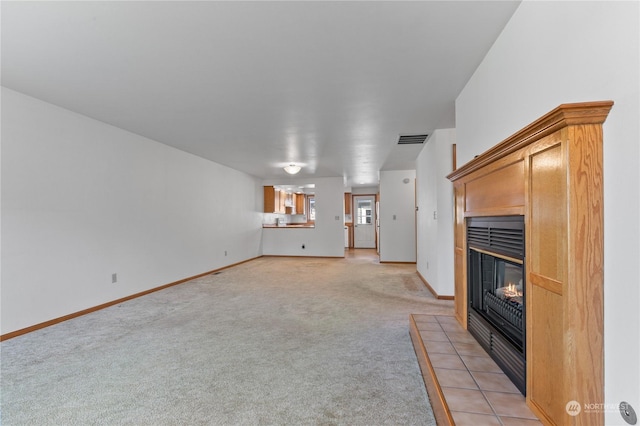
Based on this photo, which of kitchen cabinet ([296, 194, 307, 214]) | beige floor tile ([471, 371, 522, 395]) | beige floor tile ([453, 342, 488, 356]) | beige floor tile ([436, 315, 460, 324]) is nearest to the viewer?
beige floor tile ([471, 371, 522, 395])

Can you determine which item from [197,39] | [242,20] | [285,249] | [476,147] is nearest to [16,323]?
[197,39]

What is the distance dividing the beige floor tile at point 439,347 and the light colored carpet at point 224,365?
215mm

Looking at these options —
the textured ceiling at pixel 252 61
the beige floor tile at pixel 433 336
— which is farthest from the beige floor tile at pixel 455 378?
the textured ceiling at pixel 252 61

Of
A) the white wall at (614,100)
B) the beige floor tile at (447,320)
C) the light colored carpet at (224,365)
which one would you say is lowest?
the light colored carpet at (224,365)

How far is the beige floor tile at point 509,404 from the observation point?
1.31m

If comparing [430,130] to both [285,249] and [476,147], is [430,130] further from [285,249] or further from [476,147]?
[285,249]

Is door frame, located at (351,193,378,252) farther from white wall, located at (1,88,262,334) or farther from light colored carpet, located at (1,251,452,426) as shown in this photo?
light colored carpet, located at (1,251,452,426)

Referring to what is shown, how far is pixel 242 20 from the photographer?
5.81 feet

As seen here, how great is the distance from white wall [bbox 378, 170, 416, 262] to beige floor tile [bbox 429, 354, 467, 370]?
5285 millimetres

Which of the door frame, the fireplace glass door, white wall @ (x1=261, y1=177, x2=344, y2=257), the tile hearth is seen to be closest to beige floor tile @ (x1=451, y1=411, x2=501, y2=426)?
the tile hearth

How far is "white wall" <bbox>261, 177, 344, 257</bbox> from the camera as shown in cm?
816

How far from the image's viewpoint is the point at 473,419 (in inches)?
50.3

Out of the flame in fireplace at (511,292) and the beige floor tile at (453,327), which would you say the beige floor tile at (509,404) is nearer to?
the flame in fireplace at (511,292)

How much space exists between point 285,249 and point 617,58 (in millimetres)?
8042
